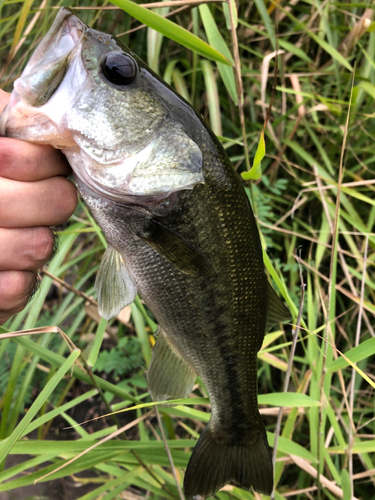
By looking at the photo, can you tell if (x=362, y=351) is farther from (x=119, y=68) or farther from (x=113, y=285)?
(x=119, y=68)

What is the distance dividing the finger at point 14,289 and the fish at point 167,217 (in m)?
0.18

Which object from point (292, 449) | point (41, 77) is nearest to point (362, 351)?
point (292, 449)

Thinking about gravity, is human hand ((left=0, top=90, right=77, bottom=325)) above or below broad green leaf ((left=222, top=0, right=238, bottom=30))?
below

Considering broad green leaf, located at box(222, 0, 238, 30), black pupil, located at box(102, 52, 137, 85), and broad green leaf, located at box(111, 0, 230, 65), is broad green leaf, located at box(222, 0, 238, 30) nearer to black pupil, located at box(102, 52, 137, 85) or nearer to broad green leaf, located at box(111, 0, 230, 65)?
broad green leaf, located at box(111, 0, 230, 65)

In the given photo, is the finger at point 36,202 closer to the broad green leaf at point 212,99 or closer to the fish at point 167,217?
the fish at point 167,217

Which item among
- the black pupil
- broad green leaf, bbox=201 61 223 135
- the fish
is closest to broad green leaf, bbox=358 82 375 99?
broad green leaf, bbox=201 61 223 135

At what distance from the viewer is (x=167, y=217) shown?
837 millimetres

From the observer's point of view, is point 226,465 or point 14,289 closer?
point 14,289

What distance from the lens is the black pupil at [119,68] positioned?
0.76m

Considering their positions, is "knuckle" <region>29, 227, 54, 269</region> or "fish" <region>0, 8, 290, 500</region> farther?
"knuckle" <region>29, 227, 54, 269</region>

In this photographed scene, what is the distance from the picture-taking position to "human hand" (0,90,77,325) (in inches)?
29.7

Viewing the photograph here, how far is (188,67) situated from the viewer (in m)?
1.83

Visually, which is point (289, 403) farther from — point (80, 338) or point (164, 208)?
point (80, 338)

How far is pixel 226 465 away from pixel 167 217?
0.87 meters
